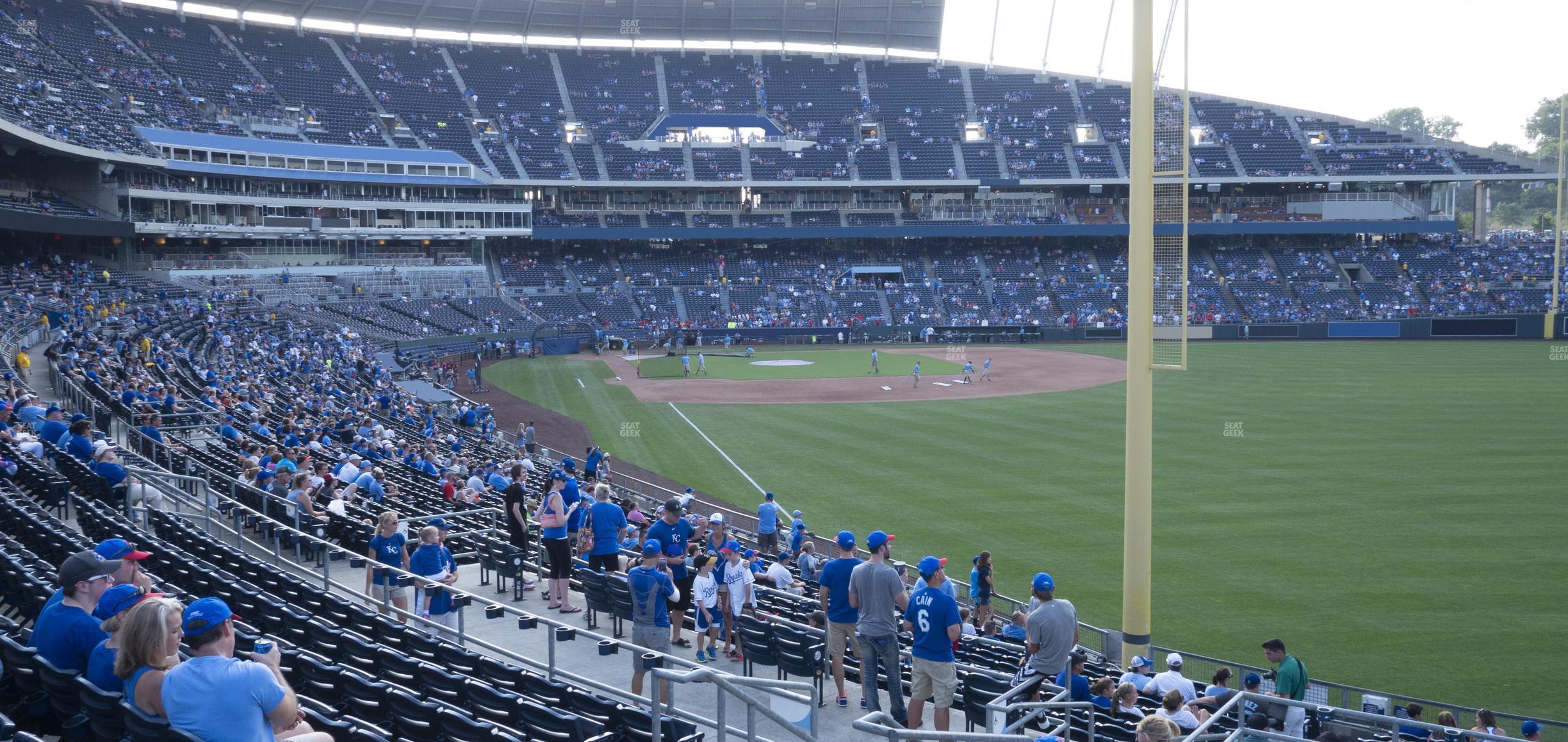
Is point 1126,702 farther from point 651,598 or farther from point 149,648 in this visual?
point 149,648

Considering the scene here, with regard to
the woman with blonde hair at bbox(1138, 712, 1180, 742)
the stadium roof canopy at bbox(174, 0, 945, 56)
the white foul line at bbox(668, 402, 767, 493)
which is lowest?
the white foul line at bbox(668, 402, 767, 493)

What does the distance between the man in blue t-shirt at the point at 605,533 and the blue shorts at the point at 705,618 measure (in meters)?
1.45

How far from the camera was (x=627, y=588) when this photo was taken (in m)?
10.4

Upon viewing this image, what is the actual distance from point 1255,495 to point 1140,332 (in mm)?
16139

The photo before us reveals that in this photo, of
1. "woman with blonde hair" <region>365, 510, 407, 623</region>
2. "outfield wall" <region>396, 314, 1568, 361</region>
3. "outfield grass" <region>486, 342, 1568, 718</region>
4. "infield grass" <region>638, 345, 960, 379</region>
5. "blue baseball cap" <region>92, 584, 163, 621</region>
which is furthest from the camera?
"outfield wall" <region>396, 314, 1568, 361</region>

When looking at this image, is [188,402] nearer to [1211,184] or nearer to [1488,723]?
[1488,723]

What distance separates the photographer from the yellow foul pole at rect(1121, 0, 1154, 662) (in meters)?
9.40

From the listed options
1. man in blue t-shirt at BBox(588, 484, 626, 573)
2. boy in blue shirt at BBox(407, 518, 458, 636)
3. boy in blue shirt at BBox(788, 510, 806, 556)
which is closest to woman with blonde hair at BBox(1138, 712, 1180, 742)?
boy in blue shirt at BBox(407, 518, 458, 636)

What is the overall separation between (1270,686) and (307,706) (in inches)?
394

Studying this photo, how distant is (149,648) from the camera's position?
4805 millimetres

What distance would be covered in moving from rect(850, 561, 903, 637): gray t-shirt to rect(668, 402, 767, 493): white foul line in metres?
16.8

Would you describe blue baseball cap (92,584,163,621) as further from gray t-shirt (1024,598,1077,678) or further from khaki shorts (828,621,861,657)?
gray t-shirt (1024,598,1077,678)

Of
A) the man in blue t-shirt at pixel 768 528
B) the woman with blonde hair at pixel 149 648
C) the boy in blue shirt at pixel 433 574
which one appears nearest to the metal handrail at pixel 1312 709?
the woman with blonde hair at pixel 149 648

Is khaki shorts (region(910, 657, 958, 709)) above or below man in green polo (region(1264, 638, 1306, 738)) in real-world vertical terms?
above
